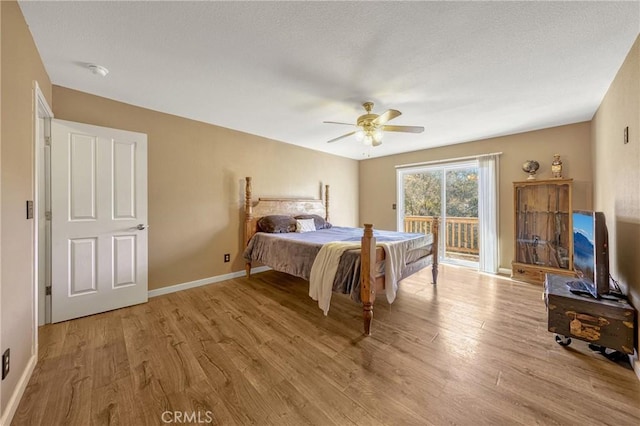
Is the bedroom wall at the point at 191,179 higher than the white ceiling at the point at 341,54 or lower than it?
lower

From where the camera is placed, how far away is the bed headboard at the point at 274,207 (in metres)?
3.84

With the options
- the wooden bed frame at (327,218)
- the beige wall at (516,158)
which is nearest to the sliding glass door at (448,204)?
the beige wall at (516,158)

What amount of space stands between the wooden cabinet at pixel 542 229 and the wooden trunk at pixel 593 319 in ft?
5.94

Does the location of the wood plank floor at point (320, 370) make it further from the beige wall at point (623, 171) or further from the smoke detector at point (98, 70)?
the smoke detector at point (98, 70)

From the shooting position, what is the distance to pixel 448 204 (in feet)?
15.7

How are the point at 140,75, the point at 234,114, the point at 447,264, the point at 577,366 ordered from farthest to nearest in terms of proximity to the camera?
the point at 447,264 < the point at 234,114 < the point at 140,75 < the point at 577,366

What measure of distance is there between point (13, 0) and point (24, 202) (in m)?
1.20

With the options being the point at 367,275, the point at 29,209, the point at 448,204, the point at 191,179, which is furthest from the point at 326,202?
the point at 29,209

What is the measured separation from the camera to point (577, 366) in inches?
67.7

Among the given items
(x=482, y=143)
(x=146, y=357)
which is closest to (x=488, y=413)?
(x=146, y=357)

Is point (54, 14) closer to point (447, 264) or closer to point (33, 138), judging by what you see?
point (33, 138)

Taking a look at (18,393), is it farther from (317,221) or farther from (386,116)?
(317,221)

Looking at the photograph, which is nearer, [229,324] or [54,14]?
[54,14]

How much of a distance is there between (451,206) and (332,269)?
349 cm
